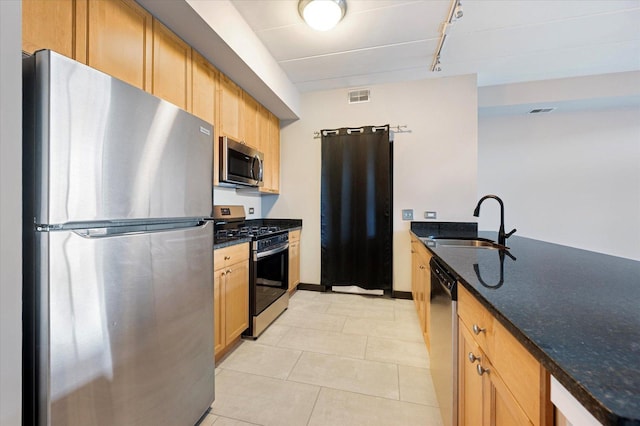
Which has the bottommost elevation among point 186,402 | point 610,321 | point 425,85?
point 186,402

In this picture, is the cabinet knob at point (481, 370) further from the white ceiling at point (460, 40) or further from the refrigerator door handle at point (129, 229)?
the white ceiling at point (460, 40)

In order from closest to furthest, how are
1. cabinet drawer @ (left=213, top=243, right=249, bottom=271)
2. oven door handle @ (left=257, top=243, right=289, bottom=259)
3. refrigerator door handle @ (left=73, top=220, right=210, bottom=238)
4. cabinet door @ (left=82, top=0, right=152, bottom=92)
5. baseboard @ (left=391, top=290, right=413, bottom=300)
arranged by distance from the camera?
refrigerator door handle @ (left=73, top=220, right=210, bottom=238)
cabinet door @ (left=82, top=0, right=152, bottom=92)
cabinet drawer @ (left=213, top=243, right=249, bottom=271)
oven door handle @ (left=257, top=243, right=289, bottom=259)
baseboard @ (left=391, top=290, right=413, bottom=300)

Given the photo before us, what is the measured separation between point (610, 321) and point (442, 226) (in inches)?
107

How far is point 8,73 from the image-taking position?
0.58 m

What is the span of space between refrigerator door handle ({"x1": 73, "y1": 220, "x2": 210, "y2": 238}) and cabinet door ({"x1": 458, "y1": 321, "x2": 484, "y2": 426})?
53.7 inches

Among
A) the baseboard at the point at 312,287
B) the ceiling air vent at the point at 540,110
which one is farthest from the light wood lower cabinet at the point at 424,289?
the ceiling air vent at the point at 540,110

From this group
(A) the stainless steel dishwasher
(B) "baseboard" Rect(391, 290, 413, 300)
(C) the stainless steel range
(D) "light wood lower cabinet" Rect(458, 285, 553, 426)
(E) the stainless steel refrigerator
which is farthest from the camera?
(B) "baseboard" Rect(391, 290, 413, 300)

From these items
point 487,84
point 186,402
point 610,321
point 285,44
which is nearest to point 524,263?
point 610,321

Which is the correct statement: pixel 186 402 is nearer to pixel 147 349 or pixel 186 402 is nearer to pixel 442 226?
pixel 147 349

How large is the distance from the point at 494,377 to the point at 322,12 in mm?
2485

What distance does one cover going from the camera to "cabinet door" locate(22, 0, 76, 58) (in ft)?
3.39

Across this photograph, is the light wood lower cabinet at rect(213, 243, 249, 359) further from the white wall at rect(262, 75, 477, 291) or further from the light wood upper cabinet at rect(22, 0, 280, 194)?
the white wall at rect(262, 75, 477, 291)

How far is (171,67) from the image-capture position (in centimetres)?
180

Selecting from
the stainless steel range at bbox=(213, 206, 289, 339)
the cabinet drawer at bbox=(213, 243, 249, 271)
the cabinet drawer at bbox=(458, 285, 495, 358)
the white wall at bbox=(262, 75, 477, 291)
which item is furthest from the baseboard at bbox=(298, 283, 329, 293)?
the cabinet drawer at bbox=(458, 285, 495, 358)
